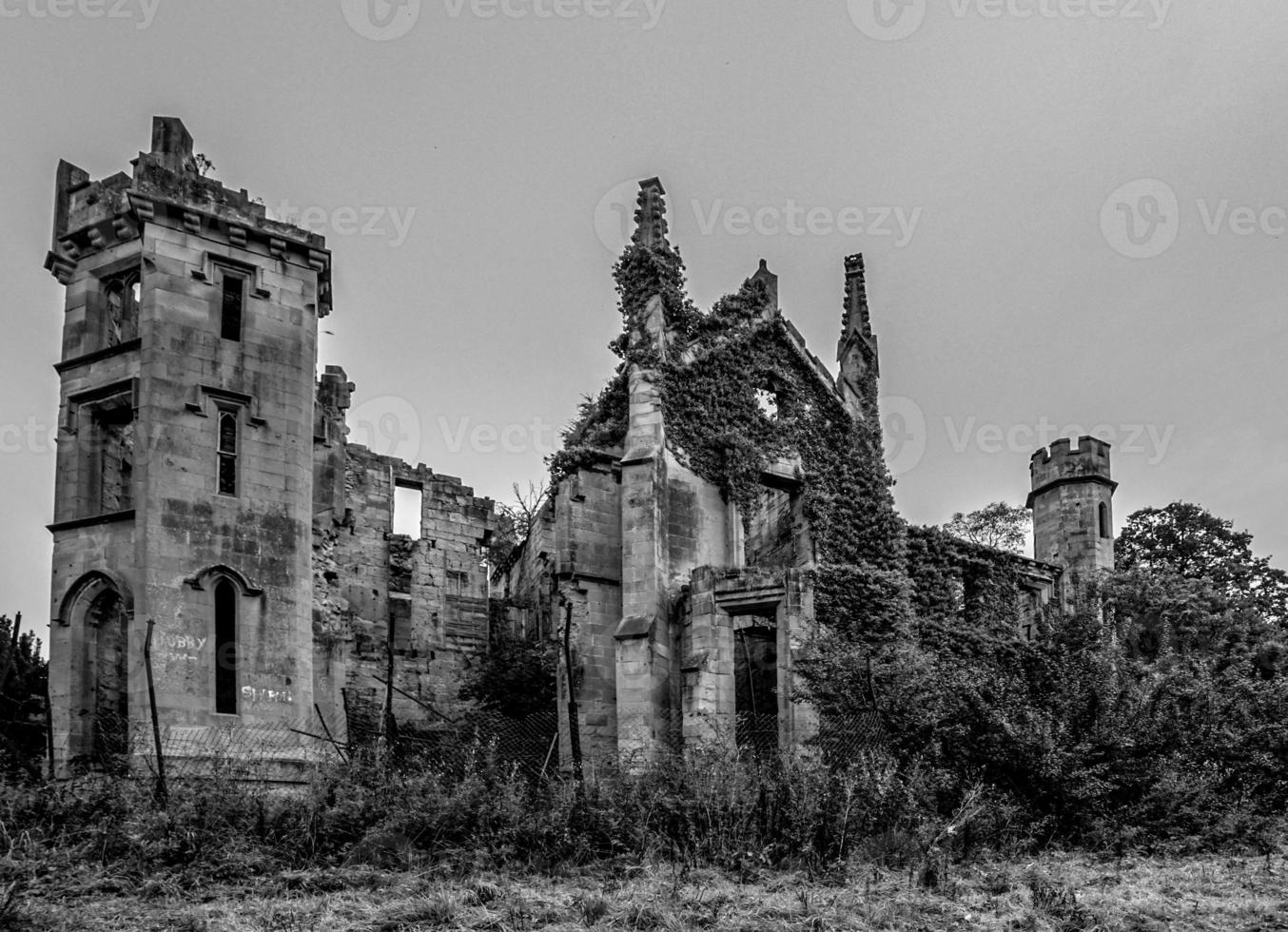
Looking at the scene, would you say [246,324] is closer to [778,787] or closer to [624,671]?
[624,671]

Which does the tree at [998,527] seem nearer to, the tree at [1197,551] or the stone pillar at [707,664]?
the tree at [1197,551]

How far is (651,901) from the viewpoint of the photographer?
39.0 ft

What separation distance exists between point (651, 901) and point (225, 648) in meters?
11.8

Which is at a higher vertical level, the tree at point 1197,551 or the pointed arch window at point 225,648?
the tree at point 1197,551

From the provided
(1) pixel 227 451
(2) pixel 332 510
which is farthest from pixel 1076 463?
(1) pixel 227 451

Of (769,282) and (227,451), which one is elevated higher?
(769,282)

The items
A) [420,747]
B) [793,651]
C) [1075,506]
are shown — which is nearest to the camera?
[420,747]

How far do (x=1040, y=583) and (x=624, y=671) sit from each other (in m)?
13.7

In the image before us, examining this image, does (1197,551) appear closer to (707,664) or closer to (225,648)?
(707,664)

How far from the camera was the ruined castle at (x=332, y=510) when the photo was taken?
21469 millimetres

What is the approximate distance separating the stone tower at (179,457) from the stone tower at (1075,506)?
22767 mm

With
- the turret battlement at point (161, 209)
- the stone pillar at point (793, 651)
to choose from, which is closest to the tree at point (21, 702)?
the turret battlement at point (161, 209)

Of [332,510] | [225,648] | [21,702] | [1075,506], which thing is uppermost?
[1075,506]

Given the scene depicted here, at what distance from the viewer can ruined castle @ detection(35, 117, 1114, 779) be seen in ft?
70.4
